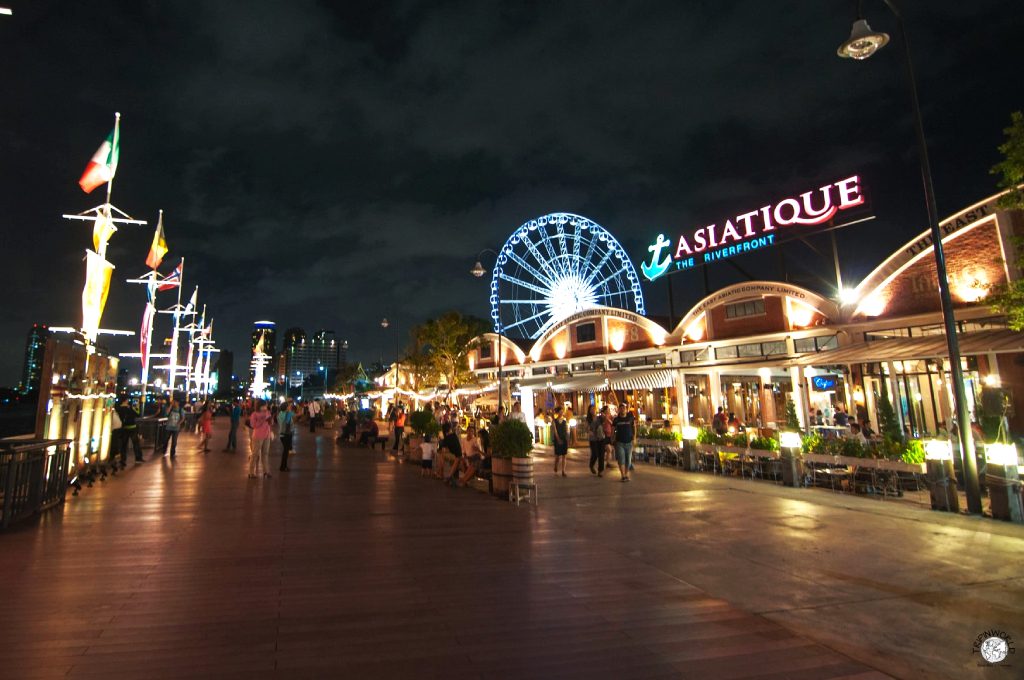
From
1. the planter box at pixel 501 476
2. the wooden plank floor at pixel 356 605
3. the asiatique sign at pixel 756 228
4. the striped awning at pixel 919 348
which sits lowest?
the wooden plank floor at pixel 356 605

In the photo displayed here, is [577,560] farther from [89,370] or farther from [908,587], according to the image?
[89,370]

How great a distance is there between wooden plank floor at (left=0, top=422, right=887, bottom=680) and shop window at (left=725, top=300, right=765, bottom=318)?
55.4 ft

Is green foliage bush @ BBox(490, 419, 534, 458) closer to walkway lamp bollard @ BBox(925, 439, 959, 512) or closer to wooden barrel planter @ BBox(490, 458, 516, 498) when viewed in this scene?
wooden barrel planter @ BBox(490, 458, 516, 498)

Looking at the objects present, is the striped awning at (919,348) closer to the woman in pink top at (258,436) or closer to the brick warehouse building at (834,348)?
the brick warehouse building at (834,348)

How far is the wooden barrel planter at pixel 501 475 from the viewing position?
435 inches

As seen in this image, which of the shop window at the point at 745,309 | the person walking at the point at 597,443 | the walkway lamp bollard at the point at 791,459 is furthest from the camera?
the shop window at the point at 745,309

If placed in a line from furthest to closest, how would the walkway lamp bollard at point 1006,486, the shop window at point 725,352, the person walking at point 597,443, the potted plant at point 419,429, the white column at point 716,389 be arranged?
the white column at point 716,389 → the shop window at point 725,352 → the potted plant at point 419,429 → the person walking at point 597,443 → the walkway lamp bollard at point 1006,486

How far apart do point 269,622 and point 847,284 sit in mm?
20938

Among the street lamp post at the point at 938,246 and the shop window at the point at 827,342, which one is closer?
the street lamp post at the point at 938,246

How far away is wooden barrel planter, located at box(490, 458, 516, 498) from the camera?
11.0 metres

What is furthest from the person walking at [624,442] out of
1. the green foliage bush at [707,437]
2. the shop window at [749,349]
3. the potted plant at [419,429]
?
the shop window at [749,349]

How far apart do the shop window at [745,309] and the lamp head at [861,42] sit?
13632 mm

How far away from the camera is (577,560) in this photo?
6.71 metres

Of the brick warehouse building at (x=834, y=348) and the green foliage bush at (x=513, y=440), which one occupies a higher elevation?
the brick warehouse building at (x=834, y=348)
